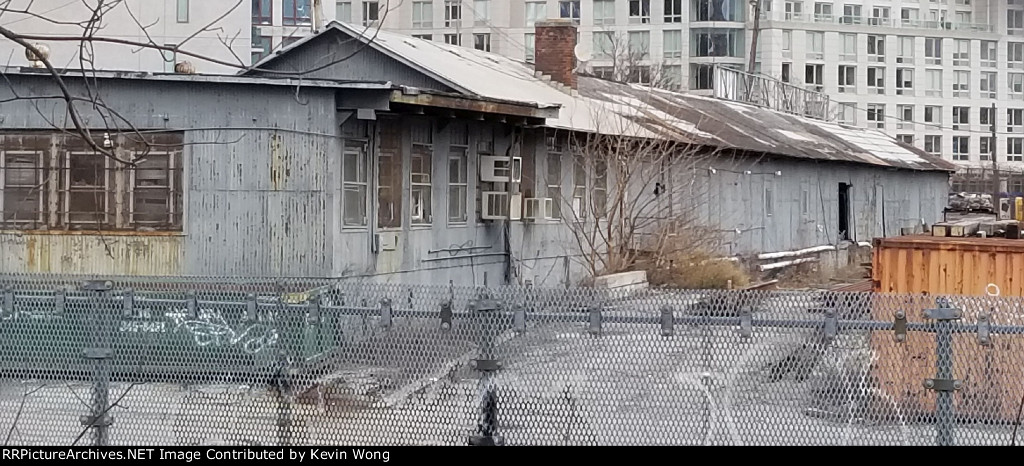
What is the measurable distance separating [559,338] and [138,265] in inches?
369

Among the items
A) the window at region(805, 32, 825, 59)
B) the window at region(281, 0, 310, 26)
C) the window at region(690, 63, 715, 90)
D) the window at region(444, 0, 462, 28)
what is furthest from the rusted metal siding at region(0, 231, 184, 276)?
the window at region(805, 32, 825, 59)

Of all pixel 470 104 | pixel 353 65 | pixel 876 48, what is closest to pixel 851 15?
pixel 876 48

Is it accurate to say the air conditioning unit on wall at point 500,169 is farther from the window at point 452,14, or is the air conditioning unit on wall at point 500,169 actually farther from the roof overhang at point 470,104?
the window at point 452,14

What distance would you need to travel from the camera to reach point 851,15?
83750 millimetres

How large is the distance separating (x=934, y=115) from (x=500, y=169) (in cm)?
6869

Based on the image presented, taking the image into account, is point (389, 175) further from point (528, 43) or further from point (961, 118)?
point (961, 118)

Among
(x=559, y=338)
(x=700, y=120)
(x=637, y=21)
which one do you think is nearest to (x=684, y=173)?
(x=700, y=120)

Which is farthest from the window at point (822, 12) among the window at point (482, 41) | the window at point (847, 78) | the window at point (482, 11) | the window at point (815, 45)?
the window at point (482, 41)

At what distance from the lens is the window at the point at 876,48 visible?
82375 millimetres

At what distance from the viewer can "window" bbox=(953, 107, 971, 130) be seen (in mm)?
84875
